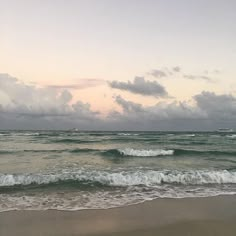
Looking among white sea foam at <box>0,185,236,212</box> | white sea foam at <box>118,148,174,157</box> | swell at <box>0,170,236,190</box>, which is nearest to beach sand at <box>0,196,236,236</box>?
white sea foam at <box>0,185,236,212</box>

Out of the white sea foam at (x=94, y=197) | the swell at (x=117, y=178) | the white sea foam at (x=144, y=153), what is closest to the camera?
the white sea foam at (x=94, y=197)

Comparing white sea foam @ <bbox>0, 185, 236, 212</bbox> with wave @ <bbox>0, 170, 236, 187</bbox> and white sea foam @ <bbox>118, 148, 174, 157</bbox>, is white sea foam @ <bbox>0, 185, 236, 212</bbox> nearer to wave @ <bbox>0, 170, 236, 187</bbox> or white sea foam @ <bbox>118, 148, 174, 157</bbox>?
wave @ <bbox>0, 170, 236, 187</bbox>

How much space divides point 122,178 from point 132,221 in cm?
570

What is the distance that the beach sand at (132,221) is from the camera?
24.8ft

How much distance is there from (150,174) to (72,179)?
127 inches

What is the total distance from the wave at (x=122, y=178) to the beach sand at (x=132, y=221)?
12.6 ft

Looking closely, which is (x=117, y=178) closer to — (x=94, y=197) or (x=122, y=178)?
(x=122, y=178)

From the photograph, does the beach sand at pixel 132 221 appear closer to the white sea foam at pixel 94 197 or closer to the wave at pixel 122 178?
the white sea foam at pixel 94 197

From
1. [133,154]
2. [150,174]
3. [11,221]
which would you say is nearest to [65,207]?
[11,221]

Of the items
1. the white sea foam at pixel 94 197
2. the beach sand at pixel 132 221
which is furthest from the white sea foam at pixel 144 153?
the beach sand at pixel 132 221

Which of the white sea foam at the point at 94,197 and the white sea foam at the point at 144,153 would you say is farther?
the white sea foam at the point at 144,153

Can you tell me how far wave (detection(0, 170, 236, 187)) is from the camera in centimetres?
1356

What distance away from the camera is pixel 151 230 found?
768cm

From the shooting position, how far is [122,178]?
14.1 metres
